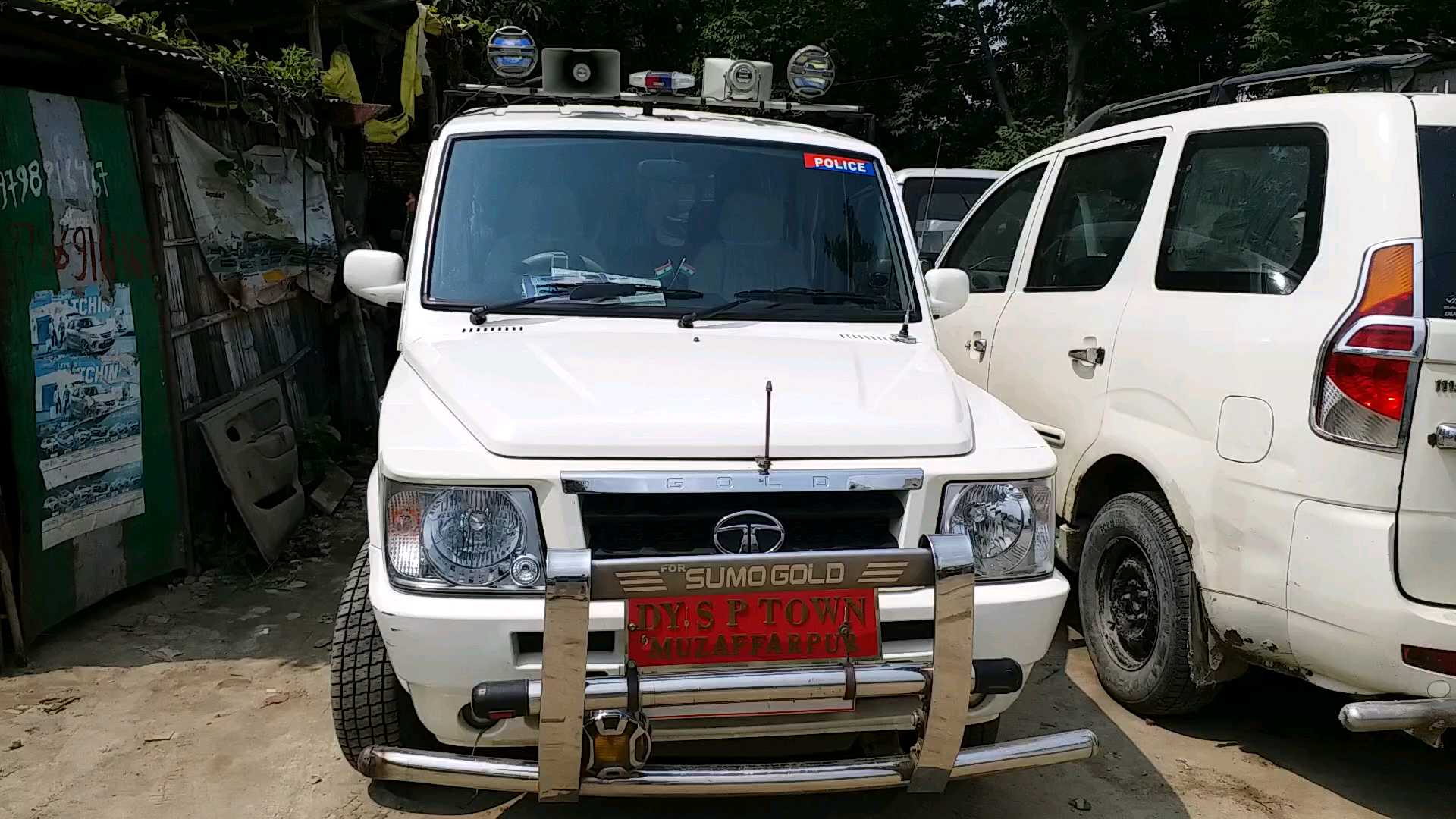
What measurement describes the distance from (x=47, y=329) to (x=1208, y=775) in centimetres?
468

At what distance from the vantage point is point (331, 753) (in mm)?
3516

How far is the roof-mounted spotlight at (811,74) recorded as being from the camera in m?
4.64

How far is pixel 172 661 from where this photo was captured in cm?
429

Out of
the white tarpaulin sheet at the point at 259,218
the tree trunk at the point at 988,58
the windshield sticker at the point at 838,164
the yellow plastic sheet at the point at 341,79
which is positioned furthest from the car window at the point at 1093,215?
the tree trunk at the point at 988,58

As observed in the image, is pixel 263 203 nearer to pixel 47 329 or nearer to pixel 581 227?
pixel 47 329

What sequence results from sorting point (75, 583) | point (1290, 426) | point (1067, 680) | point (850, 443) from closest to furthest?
point (850, 443) < point (1290, 426) < point (1067, 680) < point (75, 583)

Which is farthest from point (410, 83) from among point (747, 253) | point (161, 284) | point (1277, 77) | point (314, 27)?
point (1277, 77)

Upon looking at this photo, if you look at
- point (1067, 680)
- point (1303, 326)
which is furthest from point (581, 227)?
point (1067, 680)

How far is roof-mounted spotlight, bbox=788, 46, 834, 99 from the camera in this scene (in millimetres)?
4645

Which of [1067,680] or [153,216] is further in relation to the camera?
[153,216]

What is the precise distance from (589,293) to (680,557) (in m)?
1.34

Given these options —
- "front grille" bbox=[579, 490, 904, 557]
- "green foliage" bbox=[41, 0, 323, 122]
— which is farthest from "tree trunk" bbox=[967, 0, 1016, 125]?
"front grille" bbox=[579, 490, 904, 557]

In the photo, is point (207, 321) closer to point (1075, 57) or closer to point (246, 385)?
point (246, 385)

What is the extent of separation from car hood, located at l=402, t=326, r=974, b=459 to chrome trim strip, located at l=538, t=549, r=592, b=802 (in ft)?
1.18
